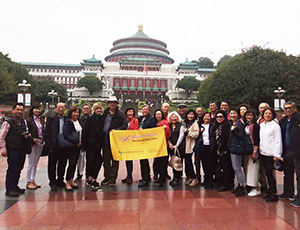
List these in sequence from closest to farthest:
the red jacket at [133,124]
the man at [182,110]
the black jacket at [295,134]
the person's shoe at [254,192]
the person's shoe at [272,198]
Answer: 1. the black jacket at [295,134]
2. the person's shoe at [272,198]
3. the person's shoe at [254,192]
4. the red jacket at [133,124]
5. the man at [182,110]

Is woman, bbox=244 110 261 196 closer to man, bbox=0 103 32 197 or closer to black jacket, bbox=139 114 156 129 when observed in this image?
black jacket, bbox=139 114 156 129

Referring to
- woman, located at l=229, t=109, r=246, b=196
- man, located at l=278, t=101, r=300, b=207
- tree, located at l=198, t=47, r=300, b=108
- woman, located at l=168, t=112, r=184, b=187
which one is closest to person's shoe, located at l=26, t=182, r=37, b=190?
woman, located at l=168, t=112, r=184, b=187

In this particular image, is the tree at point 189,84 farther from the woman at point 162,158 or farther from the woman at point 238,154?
the woman at point 238,154

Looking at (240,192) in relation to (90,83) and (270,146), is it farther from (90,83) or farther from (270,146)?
(90,83)

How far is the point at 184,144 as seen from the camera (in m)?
5.59

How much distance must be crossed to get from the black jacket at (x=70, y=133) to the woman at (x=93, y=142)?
0.19 meters

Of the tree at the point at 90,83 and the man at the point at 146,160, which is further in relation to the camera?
the tree at the point at 90,83

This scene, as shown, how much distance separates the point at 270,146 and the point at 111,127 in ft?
11.6

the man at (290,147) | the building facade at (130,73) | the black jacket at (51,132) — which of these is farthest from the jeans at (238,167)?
the building facade at (130,73)

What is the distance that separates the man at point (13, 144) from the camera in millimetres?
4801

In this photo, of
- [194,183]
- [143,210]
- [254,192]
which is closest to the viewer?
[143,210]

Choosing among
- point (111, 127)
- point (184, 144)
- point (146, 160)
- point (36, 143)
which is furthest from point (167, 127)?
point (36, 143)

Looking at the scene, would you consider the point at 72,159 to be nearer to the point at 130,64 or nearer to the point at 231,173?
the point at 231,173

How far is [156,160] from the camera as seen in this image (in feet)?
19.2
